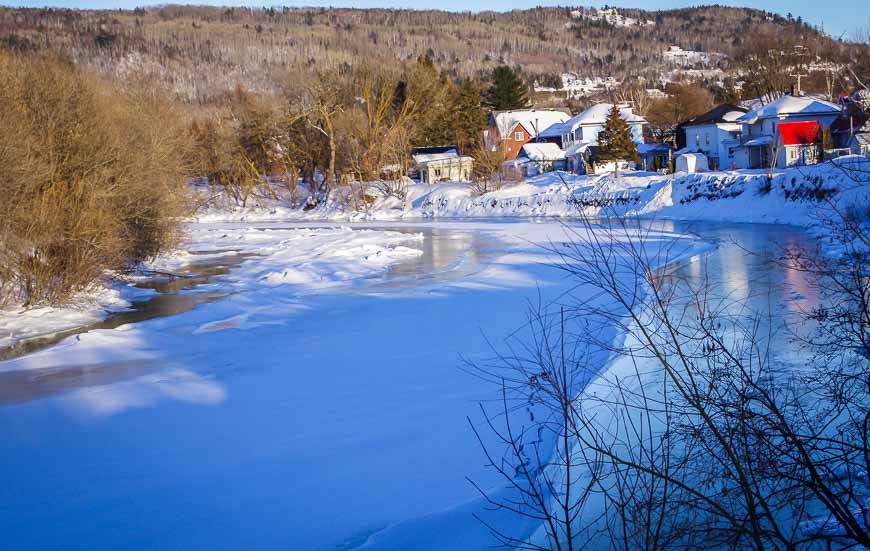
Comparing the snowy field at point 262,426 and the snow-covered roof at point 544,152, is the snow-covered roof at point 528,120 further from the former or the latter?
the snowy field at point 262,426

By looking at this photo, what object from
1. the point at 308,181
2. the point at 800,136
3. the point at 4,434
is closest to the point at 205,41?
the point at 308,181

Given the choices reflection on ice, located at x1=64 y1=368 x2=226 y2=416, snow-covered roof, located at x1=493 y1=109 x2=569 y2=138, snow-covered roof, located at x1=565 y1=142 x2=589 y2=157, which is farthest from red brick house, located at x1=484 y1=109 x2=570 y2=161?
reflection on ice, located at x1=64 y1=368 x2=226 y2=416

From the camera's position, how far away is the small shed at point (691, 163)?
4525cm

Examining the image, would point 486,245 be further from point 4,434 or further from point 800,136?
point 800,136

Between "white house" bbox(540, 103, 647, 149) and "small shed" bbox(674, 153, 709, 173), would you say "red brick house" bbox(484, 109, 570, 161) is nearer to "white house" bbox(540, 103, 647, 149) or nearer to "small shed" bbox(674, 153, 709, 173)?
"white house" bbox(540, 103, 647, 149)

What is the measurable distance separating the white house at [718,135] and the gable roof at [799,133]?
4.25m

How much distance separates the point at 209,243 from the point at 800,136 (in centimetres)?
3360

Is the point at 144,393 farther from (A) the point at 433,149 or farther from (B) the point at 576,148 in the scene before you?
(A) the point at 433,149

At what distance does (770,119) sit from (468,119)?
23.4m

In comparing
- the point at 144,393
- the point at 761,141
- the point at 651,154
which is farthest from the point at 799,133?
the point at 144,393

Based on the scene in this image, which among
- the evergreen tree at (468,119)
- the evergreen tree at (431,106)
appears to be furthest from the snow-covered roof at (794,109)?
the evergreen tree at (431,106)

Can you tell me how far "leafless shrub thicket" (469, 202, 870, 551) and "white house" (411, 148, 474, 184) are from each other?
4751 centimetres

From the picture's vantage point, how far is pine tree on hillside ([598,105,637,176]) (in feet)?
171

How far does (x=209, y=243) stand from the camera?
33531 mm
